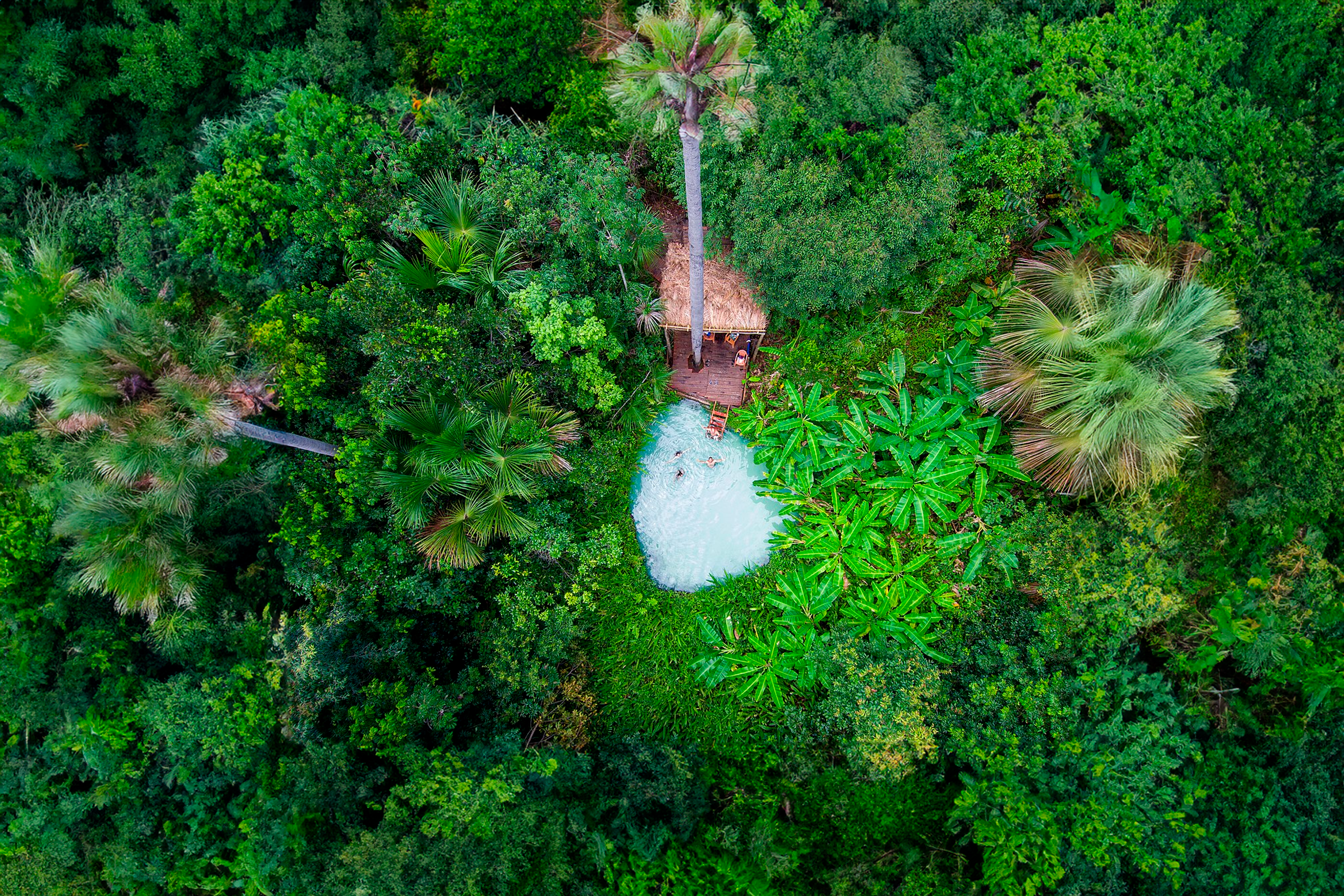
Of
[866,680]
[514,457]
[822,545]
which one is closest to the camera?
Answer: [514,457]

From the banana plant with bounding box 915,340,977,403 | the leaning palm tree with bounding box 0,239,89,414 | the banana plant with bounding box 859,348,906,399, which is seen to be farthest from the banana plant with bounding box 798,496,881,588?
the leaning palm tree with bounding box 0,239,89,414

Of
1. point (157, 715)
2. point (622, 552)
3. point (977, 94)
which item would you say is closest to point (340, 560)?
point (157, 715)

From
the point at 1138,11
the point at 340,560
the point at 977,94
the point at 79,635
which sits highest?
the point at 1138,11

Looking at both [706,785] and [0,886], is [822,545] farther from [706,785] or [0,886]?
[0,886]

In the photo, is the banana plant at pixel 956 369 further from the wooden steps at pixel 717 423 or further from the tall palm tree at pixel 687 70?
the tall palm tree at pixel 687 70

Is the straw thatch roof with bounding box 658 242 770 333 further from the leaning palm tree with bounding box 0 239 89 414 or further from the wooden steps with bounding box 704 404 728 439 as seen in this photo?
the leaning palm tree with bounding box 0 239 89 414

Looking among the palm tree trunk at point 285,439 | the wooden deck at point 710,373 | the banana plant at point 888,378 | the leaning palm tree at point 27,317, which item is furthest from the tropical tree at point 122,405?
the banana plant at point 888,378

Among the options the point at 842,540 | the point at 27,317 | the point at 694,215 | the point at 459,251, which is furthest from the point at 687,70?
the point at 27,317
